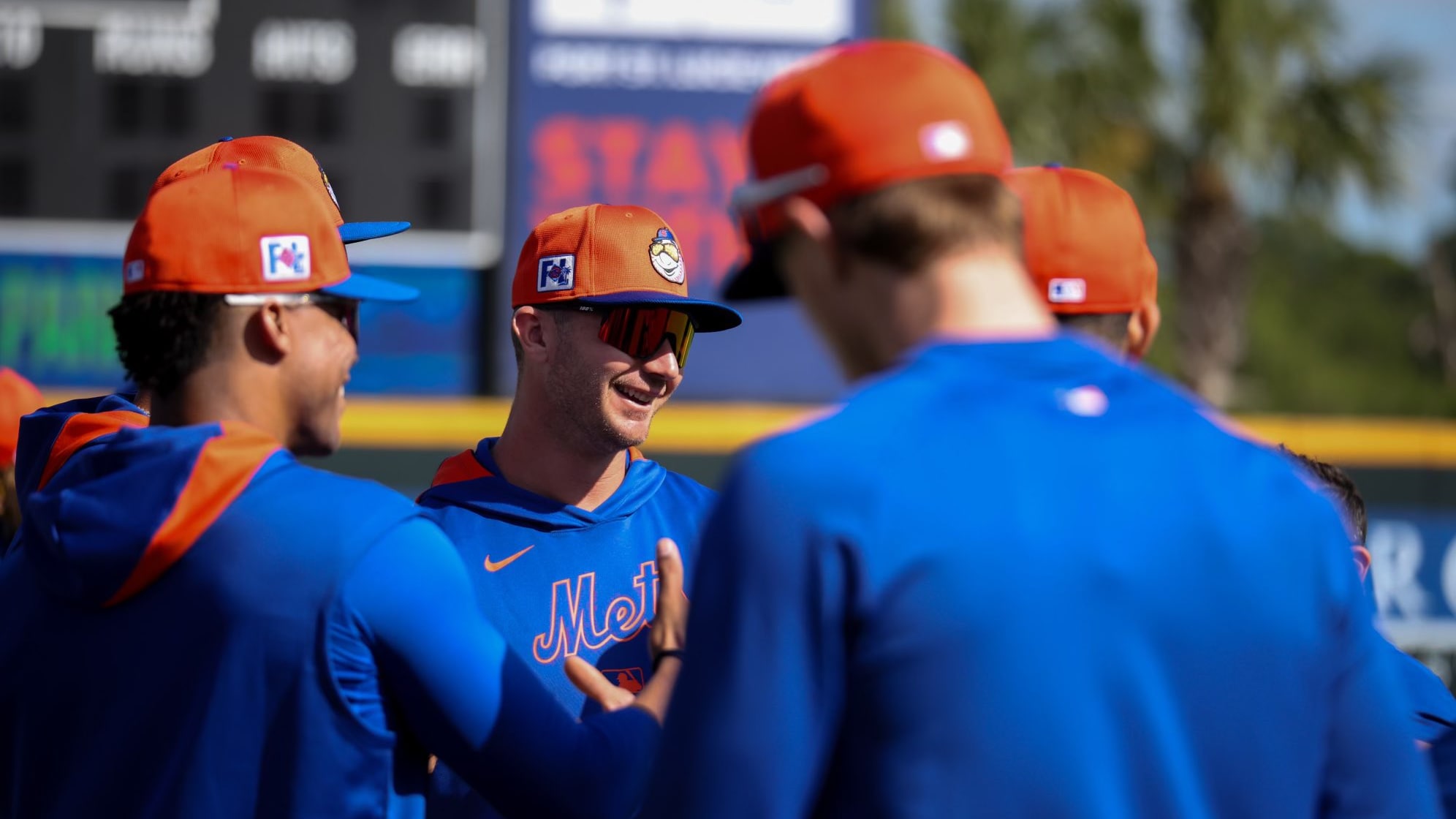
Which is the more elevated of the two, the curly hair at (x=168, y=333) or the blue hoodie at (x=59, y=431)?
the curly hair at (x=168, y=333)

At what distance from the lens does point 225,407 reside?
70.2 inches

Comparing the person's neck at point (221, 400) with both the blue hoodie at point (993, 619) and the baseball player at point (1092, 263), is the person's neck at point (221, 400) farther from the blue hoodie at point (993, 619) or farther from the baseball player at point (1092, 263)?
the baseball player at point (1092, 263)

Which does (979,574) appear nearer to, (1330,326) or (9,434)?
(9,434)

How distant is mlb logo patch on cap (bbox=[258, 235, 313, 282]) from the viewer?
1788 millimetres

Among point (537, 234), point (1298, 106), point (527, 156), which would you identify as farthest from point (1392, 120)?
point (537, 234)

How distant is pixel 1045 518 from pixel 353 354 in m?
A: 0.99

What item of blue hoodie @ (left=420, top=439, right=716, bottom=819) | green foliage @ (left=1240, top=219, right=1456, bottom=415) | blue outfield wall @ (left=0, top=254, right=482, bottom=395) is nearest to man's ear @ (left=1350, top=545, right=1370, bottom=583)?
blue hoodie @ (left=420, top=439, right=716, bottom=819)

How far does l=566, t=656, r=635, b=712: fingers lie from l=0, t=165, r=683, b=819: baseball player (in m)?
0.05

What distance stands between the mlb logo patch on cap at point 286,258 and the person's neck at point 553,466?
3.43ft

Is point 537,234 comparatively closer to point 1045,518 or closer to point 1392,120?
point 1045,518

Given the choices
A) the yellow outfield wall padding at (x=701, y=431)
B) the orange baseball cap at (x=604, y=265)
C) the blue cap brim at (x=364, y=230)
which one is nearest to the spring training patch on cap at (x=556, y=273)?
the orange baseball cap at (x=604, y=265)

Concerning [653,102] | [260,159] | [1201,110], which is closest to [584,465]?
[260,159]

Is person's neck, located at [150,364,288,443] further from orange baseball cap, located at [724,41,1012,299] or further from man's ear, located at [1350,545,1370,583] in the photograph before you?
man's ear, located at [1350,545,1370,583]

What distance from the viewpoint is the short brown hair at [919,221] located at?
Result: 4.48 ft
